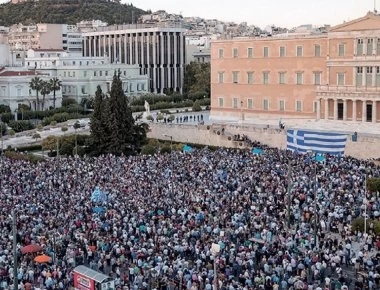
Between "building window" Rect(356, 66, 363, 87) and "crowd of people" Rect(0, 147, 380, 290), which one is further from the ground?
"building window" Rect(356, 66, 363, 87)

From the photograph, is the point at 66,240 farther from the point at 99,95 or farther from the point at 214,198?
the point at 99,95

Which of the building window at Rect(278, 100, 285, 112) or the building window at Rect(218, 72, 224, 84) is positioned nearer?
the building window at Rect(278, 100, 285, 112)

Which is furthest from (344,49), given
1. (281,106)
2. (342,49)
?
(281,106)

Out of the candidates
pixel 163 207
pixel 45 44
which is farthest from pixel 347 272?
pixel 45 44

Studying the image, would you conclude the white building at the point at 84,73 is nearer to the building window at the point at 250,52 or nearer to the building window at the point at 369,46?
the building window at the point at 250,52

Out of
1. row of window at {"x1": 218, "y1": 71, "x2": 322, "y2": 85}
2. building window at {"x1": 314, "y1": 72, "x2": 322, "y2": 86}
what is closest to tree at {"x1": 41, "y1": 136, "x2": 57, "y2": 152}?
row of window at {"x1": 218, "y1": 71, "x2": 322, "y2": 85}

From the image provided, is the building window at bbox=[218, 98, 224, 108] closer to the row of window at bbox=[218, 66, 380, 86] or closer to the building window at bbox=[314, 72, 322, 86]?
the row of window at bbox=[218, 66, 380, 86]

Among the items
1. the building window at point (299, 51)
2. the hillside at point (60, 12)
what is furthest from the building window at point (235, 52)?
the hillside at point (60, 12)
